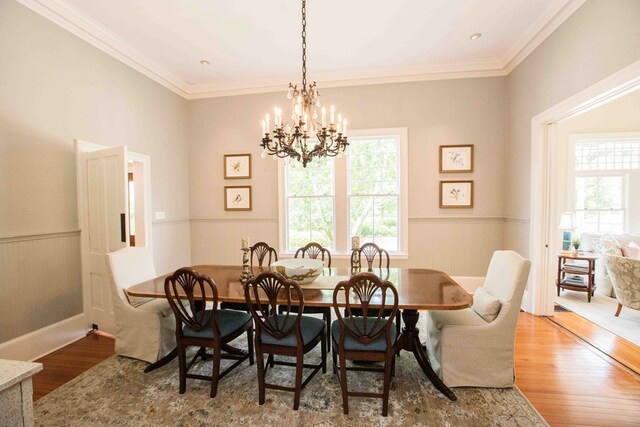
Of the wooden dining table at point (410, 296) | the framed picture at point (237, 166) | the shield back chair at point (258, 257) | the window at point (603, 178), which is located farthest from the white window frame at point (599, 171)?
the framed picture at point (237, 166)

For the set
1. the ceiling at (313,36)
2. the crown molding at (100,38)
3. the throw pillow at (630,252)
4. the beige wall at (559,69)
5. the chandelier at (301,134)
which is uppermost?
the ceiling at (313,36)

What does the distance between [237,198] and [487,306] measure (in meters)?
3.76

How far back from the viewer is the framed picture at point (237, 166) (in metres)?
4.74

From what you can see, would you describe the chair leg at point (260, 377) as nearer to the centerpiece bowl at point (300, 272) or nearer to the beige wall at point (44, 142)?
the centerpiece bowl at point (300, 272)

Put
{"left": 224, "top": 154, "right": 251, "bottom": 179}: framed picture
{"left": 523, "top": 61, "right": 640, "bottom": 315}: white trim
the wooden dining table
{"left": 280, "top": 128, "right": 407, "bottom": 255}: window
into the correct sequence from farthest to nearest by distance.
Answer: {"left": 224, "top": 154, "right": 251, "bottom": 179}: framed picture, {"left": 280, "top": 128, "right": 407, "bottom": 255}: window, {"left": 523, "top": 61, "right": 640, "bottom": 315}: white trim, the wooden dining table

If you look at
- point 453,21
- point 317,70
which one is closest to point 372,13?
point 453,21

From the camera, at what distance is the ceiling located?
9.58 ft

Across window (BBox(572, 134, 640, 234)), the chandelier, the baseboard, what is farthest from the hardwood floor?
window (BBox(572, 134, 640, 234))

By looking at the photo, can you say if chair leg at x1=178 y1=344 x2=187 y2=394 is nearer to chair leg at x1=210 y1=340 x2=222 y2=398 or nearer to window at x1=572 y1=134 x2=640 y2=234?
chair leg at x1=210 y1=340 x2=222 y2=398

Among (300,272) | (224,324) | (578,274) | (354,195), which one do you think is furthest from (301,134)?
(578,274)

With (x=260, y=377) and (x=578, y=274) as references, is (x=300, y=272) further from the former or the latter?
(x=578, y=274)

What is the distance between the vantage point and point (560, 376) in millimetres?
2379

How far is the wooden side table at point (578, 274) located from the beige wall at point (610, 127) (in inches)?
51.2

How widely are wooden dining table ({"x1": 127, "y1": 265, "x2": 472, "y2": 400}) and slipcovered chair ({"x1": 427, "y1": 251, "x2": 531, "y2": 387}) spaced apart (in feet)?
0.52
